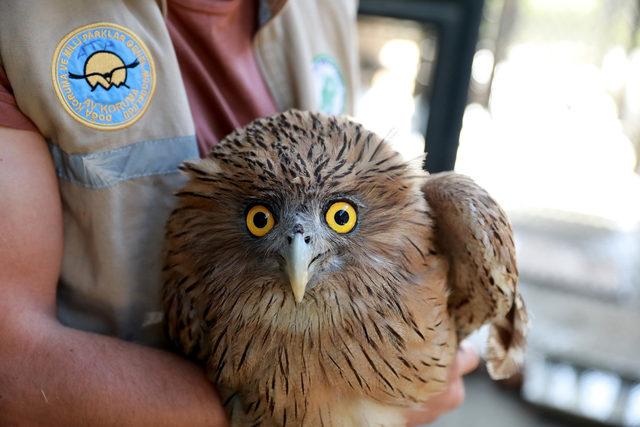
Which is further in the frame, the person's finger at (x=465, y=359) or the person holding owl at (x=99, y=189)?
the person's finger at (x=465, y=359)

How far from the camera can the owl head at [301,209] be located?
1320mm

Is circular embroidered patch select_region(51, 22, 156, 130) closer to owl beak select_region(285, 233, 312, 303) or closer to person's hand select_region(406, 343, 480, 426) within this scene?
owl beak select_region(285, 233, 312, 303)

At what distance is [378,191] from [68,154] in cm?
71

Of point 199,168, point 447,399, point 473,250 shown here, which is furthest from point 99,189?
point 447,399

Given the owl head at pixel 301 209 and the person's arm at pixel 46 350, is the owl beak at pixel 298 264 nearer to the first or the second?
the owl head at pixel 301 209

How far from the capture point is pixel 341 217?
138 centimetres

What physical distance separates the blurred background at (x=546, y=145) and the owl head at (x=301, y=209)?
1242 mm

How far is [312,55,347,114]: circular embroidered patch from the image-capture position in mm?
2051

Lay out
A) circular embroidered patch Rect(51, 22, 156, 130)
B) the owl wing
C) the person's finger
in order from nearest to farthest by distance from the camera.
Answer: circular embroidered patch Rect(51, 22, 156, 130), the owl wing, the person's finger

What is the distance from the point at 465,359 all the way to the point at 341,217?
2.47 feet

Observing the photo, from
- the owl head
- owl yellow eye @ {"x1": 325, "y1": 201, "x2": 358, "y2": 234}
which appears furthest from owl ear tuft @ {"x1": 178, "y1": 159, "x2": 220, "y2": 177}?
owl yellow eye @ {"x1": 325, "y1": 201, "x2": 358, "y2": 234}

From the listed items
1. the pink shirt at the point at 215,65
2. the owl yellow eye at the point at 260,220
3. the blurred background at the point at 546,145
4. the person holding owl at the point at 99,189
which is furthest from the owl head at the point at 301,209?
the blurred background at the point at 546,145

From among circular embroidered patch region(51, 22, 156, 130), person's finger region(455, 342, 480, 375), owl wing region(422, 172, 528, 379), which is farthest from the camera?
person's finger region(455, 342, 480, 375)

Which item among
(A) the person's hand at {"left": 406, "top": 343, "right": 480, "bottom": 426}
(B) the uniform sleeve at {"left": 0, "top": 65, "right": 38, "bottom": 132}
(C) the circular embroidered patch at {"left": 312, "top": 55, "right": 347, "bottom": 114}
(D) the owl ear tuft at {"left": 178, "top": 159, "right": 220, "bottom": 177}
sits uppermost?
(C) the circular embroidered patch at {"left": 312, "top": 55, "right": 347, "bottom": 114}
